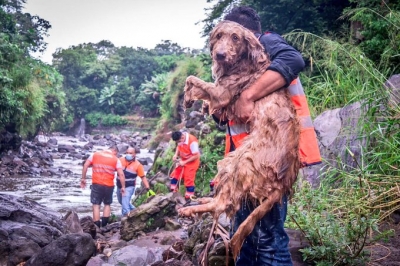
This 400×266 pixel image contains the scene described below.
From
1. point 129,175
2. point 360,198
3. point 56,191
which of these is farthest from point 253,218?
point 56,191

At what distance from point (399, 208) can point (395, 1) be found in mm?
5906

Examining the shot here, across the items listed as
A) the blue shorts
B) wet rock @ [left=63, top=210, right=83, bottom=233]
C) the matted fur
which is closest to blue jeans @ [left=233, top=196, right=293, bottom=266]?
the matted fur

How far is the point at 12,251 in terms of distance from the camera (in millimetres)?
5504

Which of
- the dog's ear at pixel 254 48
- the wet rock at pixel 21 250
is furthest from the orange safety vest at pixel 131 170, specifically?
the dog's ear at pixel 254 48

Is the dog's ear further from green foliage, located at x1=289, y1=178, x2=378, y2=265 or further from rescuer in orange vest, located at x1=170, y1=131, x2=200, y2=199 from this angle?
rescuer in orange vest, located at x1=170, y1=131, x2=200, y2=199

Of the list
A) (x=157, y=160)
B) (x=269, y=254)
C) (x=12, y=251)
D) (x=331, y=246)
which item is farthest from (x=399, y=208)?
(x=157, y=160)

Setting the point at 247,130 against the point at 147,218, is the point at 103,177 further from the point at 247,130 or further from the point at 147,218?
the point at 247,130

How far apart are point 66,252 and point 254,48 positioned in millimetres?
4252

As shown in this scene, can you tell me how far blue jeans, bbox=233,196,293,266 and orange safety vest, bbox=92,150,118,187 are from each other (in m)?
6.96

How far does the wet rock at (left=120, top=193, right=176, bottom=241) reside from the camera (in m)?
7.44

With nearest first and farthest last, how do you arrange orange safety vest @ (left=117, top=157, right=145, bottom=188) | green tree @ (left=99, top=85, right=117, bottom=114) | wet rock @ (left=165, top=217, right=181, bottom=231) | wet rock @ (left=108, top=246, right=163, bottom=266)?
1. wet rock @ (left=108, top=246, right=163, bottom=266)
2. wet rock @ (left=165, top=217, right=181, bottom=231)
3. orange safety vest @ (left=117, top=157, right=145, bottom=188)
4. green tree @ (left=99, top=85, right=117, bottom=114)

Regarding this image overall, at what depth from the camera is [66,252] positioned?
518cm

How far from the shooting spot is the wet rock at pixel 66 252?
5062 millimetres

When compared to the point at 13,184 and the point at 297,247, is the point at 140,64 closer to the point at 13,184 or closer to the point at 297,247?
the point at 13,184
